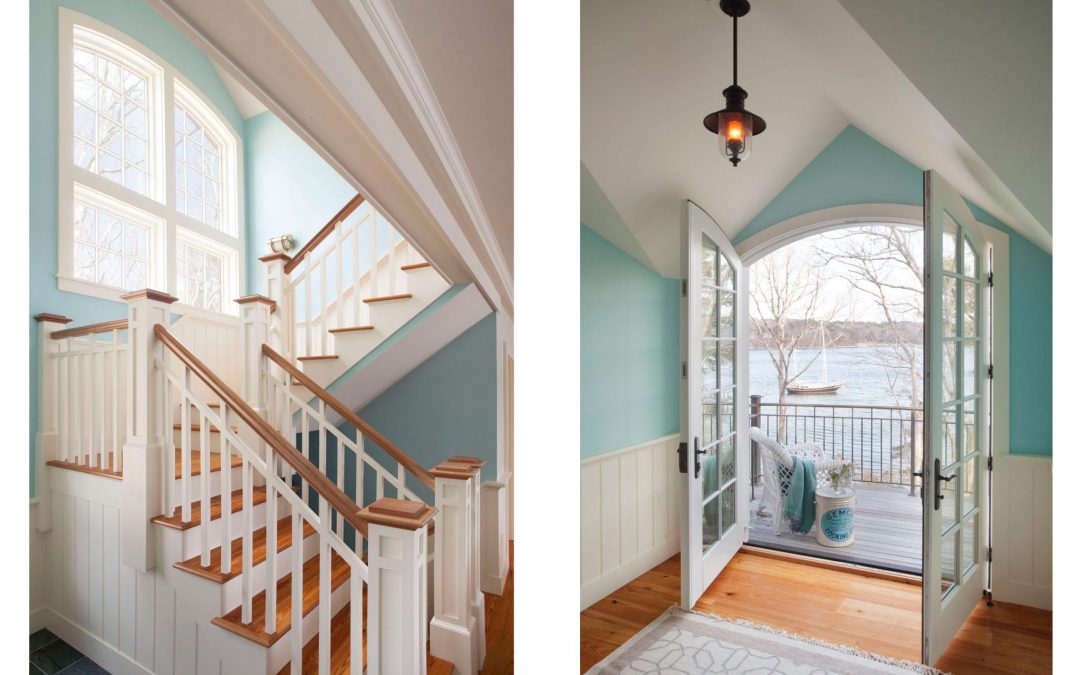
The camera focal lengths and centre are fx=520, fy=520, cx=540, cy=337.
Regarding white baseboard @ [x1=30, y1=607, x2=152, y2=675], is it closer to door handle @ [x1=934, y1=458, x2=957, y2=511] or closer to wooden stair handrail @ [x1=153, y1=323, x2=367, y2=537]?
wooden stair handrail @ [x1=153, y1=323, x2=367, y2=537]

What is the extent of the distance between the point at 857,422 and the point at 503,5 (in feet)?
17.7

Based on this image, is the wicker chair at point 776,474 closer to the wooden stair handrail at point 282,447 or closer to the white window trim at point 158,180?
the wooden stair handrail at point 282,447

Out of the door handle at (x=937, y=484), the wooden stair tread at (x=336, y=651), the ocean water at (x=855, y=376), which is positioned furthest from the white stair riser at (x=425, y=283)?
the ocean water at (x=855, y=376)

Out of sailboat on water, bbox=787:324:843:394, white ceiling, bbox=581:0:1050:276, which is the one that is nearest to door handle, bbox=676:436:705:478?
white ceiling, bbox=581:0:1050:276

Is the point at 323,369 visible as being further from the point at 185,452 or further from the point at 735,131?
the point at 735,131

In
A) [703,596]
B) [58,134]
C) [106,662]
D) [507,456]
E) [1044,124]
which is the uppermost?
[1044,124]

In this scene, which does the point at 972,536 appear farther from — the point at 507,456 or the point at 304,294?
the point at 304,294

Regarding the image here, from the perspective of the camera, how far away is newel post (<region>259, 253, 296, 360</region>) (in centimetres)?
50

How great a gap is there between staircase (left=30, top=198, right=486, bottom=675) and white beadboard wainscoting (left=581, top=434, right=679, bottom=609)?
1647mm

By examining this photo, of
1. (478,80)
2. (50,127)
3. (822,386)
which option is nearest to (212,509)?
(50,127)

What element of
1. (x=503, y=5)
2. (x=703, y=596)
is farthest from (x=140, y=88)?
(x=703, y=596)

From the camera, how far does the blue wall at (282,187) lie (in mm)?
520

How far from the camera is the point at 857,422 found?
16.3ft

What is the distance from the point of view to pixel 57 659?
1.38 ft
